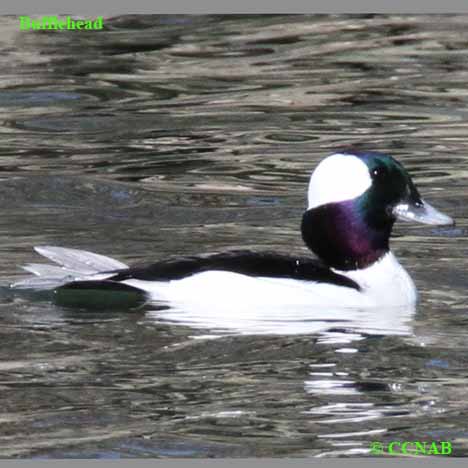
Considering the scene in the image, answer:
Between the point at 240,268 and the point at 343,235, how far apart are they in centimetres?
73

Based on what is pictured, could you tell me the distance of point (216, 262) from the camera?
1286 cm

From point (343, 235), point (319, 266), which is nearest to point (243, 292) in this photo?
point (319, 266)

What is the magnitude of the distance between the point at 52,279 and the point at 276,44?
992 cm

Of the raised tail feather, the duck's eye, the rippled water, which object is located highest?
the duck's eye

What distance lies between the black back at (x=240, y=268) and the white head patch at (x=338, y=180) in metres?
0.42

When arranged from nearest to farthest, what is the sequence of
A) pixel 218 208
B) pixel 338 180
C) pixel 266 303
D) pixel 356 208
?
pixel 266 303
pixel 338 180
pixel 356 208
pixel 218 208

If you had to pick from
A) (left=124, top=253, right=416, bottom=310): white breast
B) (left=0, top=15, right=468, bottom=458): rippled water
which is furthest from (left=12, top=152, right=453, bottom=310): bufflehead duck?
(left=0, top=15, right=468, bottom=458): rippled water

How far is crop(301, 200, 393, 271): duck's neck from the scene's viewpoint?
43.1 feet

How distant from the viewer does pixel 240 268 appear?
12.9m

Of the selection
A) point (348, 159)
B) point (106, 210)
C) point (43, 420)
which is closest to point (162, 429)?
point (43, 420)

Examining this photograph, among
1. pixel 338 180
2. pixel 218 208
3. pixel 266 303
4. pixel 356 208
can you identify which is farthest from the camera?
pixel 218 208

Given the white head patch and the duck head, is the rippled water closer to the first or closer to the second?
the duck head

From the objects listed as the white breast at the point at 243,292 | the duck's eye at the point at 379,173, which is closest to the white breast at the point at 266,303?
the white breast at the point at 243,292

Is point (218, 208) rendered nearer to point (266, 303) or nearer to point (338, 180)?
point (338, 180)
